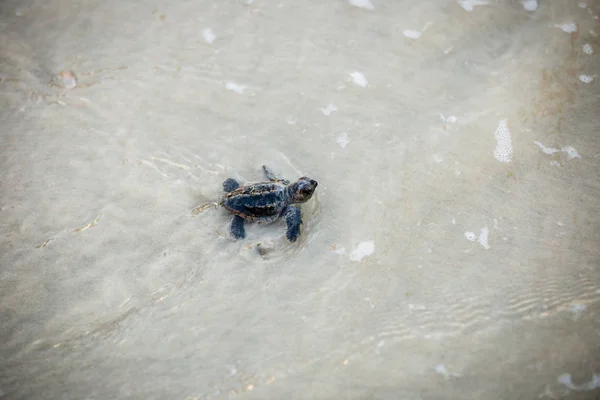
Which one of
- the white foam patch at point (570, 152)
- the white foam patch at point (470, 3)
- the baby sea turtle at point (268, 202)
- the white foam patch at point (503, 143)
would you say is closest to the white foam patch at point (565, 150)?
the white foam patch at point (570, 152)

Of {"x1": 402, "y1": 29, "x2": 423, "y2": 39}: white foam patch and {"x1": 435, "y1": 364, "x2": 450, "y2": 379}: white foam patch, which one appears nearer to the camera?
{"x1": 435, "y1": 364, "x2": 450, "y2": 379}: white foam patch

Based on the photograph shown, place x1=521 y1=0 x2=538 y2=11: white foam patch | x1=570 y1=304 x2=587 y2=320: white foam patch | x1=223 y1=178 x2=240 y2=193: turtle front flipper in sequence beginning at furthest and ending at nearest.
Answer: x1=521 y1=0 x2=538 y2=11: white foam patch < x1=223 y1=178 x2=240 y2=193: turtle front flipper < x1=570 y1=304 x2=587 y2=320: white foam patch

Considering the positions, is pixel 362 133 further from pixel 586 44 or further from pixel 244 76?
pixel 586 44

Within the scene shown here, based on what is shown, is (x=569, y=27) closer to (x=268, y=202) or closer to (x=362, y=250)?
(x=362, y=250)

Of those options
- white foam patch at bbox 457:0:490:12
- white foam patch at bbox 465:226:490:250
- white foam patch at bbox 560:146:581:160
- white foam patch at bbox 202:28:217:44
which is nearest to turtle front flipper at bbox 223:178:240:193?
white foam patch at bbox 202:28:217:44

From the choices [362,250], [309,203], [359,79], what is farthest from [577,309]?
[359,79]

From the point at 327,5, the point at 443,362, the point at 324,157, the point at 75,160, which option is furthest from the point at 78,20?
the point at 443,362

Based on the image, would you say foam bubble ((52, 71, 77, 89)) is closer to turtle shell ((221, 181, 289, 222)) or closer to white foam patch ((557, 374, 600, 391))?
turtle shell ((221, 181, 289, 222))
